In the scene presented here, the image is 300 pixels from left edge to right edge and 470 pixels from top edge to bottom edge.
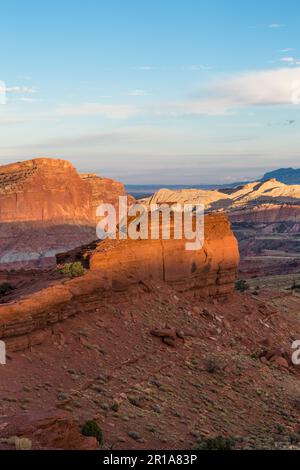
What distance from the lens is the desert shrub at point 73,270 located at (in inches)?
941

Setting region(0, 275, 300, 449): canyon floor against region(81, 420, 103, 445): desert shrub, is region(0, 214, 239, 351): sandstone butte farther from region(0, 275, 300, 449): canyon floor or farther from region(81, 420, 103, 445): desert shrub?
region(81, 420, 103, 445): desert shrub

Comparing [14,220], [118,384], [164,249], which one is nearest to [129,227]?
[164,249]

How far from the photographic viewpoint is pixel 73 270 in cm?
2409

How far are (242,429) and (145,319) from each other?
7.72 m

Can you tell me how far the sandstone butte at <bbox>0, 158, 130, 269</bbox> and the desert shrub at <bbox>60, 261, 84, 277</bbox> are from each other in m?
80.4

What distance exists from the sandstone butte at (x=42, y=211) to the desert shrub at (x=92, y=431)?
90.6m

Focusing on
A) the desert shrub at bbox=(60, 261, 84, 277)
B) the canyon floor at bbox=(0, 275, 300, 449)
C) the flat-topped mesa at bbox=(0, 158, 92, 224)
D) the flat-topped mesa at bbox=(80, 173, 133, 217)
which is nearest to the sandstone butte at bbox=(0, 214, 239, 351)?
the desert shrub at bbox=(60, 261, 84, 277)

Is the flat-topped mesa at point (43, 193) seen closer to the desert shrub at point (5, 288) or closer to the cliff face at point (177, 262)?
the cliff face at point (177, 262)

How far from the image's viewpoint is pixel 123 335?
2347 centimetres

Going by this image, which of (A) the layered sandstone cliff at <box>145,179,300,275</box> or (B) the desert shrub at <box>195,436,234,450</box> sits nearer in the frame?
(B) the desert shrub at <box>195,436,234,450</box>

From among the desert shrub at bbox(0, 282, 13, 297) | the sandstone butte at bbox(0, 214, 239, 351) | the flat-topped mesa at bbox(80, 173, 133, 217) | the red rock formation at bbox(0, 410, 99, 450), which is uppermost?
the flat-topped mesa at bbox(80, 173, 133, 217)

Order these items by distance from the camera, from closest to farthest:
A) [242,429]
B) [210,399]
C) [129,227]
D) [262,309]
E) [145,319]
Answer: [242,429] < [210,399] < [145,319] < [129,227] < [262,309]

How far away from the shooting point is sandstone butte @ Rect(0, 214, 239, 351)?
1953 cm
